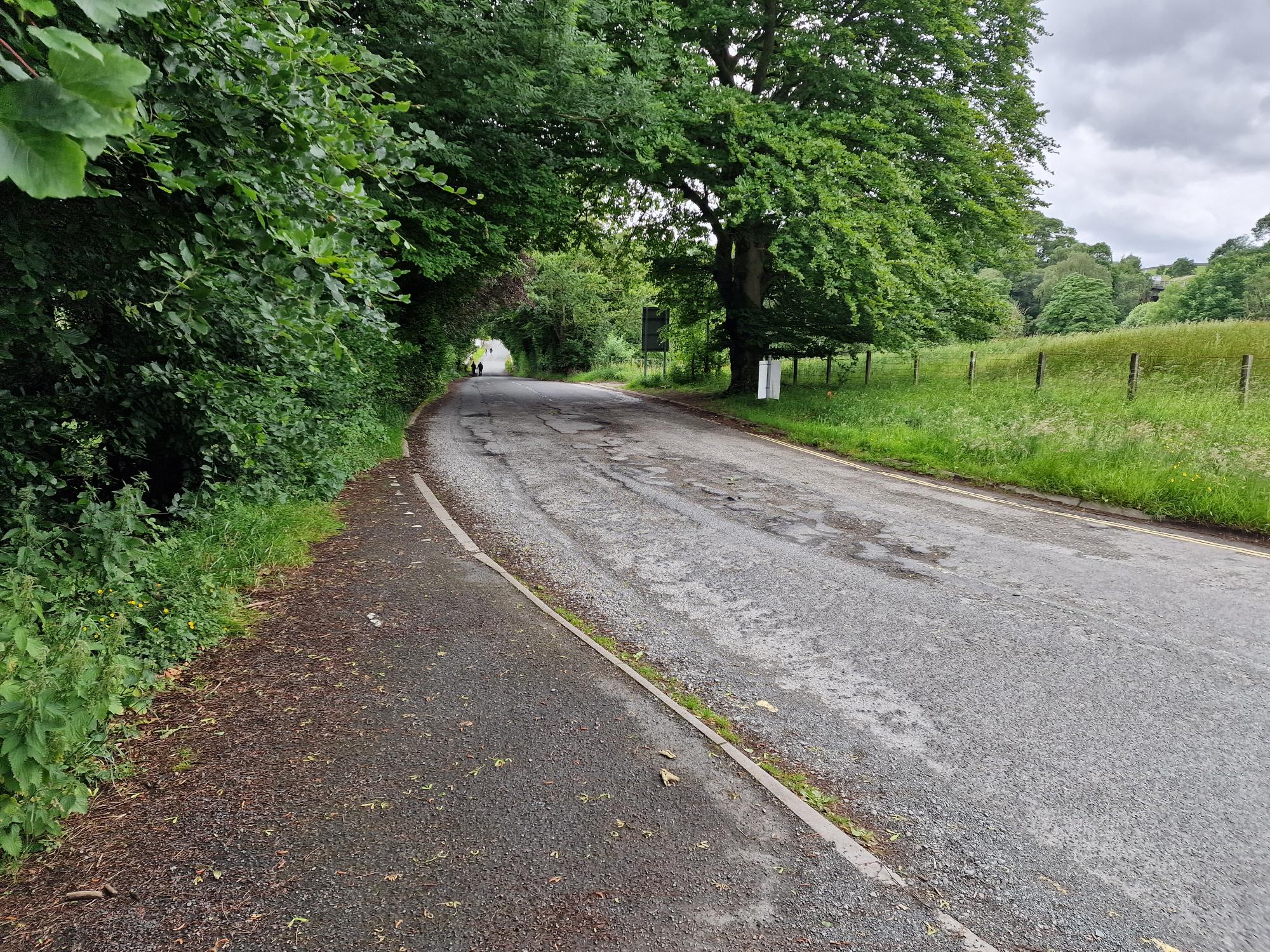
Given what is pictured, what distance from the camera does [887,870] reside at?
8.45 ft

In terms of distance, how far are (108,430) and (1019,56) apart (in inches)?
790

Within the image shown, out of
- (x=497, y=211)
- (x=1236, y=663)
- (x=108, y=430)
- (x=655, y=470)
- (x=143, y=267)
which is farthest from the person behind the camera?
(x=497, y=211)

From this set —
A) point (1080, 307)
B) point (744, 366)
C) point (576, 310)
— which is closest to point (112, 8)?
point (744, 366)

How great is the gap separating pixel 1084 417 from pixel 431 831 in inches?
505

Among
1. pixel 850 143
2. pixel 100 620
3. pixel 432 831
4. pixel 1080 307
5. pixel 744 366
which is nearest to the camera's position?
pixel 432 831

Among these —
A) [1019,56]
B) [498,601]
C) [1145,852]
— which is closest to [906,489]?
[498,601]

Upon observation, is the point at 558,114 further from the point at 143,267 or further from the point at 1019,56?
the point at 1019,56

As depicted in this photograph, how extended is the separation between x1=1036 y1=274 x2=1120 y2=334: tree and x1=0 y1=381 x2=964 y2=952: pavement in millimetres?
63950

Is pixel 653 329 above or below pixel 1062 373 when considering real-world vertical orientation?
above

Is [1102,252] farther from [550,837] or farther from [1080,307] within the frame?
[550,837]

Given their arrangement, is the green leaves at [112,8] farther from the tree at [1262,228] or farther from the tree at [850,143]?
the tree at [1262,228]

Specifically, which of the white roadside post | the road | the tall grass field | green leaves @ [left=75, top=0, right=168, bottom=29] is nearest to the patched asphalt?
the road

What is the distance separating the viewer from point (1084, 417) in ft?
39.4

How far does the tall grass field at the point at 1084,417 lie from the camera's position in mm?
8812
